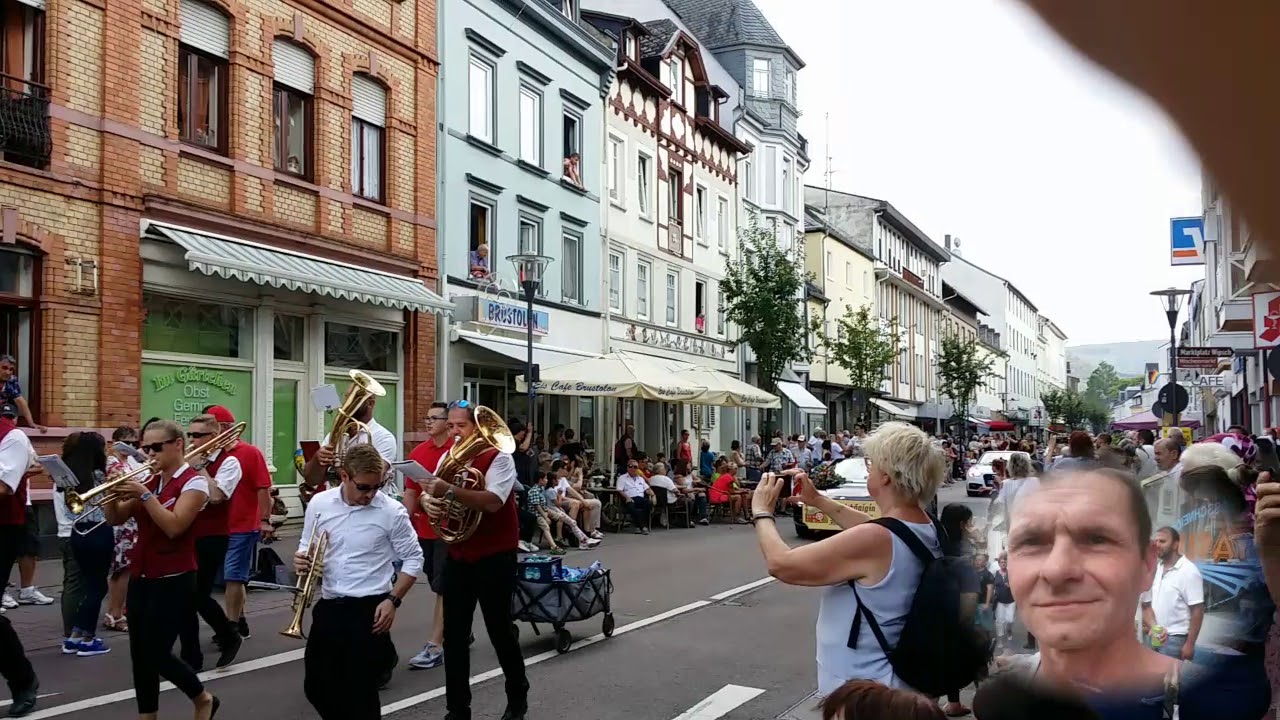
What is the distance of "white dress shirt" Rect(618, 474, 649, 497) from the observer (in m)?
21.6

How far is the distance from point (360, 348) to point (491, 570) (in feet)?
44.4

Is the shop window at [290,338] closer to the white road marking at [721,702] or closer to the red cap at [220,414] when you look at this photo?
the red cap at [220,414]

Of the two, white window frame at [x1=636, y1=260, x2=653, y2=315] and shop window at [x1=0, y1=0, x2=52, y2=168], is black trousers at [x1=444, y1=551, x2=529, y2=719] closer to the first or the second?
shop window at [x1=0, y1=0, x2=52, y2=168]

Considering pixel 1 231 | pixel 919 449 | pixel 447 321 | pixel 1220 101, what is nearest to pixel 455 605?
pixel 919 449

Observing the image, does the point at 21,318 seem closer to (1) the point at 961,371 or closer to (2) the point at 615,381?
(2) the point at 615,381

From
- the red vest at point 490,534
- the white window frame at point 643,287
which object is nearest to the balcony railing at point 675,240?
the white window frame at point 643,287

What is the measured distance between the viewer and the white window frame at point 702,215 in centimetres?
3619

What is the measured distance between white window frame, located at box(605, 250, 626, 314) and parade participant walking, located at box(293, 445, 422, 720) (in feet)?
77.1

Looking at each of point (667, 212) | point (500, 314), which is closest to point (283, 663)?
point (500, 314)

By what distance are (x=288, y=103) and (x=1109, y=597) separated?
18.9 metres

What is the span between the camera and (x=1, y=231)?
13.3 metres

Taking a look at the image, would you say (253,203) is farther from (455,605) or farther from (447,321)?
(455,605)

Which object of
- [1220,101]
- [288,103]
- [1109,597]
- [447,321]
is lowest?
[1109,597]

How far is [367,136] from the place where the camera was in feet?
67.3
